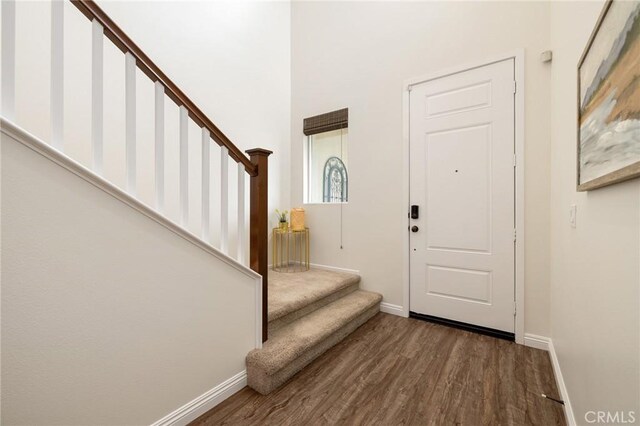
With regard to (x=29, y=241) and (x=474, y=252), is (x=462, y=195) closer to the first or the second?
(x=474, y=252)

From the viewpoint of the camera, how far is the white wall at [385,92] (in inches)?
90.6

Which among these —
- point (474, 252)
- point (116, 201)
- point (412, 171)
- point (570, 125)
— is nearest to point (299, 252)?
point (412, 171)

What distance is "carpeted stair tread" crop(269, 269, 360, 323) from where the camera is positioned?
226 centimetres

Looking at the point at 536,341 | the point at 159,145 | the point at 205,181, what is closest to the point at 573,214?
the point at 536,341

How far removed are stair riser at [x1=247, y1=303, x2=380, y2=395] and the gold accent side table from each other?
1194mm

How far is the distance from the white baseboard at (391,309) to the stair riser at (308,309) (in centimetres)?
36

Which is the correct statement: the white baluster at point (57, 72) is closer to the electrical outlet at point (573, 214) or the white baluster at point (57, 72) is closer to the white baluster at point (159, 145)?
the white baluster at point (159, 145)

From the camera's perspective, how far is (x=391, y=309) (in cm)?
305

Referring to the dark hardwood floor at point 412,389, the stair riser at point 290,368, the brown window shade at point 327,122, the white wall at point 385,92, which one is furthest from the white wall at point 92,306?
the brown window shade at point 327,122

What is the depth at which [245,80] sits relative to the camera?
332 centimetres

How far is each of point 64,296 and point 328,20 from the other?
154 inches

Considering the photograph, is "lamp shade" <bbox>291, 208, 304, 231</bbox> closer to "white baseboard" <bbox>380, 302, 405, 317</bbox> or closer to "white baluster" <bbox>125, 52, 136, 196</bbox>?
"white baseboard" <bbox>380, 302, 405, 317</bbox>

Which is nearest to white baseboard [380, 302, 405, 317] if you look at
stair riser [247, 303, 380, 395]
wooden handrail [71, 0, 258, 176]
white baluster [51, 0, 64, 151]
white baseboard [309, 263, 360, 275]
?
white baseboard [309, 263, 360, 275]

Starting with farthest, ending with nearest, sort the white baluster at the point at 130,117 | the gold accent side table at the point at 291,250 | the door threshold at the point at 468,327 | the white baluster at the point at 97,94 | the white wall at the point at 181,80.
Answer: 1. the gold accent side table at the point at 291,250
2. the door threshold at the point at 468,327
3. the white wall at the point at 181,80
4. the white baluster at the point at 130,117
5. the white baluster at the point at 97,94
